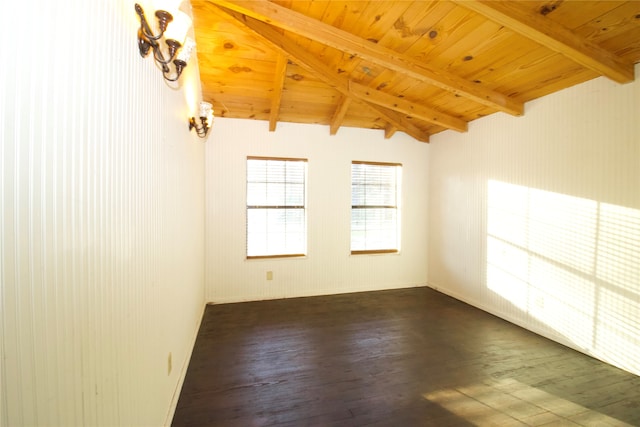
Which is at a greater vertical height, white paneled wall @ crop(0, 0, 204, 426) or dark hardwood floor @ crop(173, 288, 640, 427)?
white paneled wall @ crop(0, 0, 204, 426)

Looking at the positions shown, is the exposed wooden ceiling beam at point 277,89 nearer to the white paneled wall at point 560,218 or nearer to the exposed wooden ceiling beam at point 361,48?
the exposed wooden ceiling beam at point 361,48

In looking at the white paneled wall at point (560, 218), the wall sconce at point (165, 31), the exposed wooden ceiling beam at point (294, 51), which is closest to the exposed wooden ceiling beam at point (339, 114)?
the exposed wooden ceiling beam at point (294, 51)

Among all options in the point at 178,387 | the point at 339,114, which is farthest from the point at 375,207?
the point at 178,387

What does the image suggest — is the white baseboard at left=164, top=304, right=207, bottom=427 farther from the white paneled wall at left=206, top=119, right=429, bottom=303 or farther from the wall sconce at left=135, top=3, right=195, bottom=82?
the wall sconce at left=135, top=3, right=195, bottom=82

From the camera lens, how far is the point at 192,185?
2.50 meters

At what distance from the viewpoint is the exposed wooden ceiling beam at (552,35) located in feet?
5.60

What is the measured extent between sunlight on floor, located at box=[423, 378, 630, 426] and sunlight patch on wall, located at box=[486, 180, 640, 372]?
3.26 feet

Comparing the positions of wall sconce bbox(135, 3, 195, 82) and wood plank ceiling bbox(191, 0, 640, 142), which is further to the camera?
wood plank ceiling bbox(191, 0, 640, 142)

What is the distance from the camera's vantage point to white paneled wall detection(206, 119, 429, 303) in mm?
3672

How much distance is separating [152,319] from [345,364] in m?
1.62

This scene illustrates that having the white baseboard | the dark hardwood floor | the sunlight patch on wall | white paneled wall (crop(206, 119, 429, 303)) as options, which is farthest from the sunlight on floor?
white paneled wall (crop(206, 119, 429, 303))

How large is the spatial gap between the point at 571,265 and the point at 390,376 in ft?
7.00

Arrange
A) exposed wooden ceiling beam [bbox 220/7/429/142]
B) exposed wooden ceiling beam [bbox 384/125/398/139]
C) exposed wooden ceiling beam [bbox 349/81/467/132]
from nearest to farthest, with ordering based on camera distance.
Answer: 1. exposed wooden ceiling beam [bbox 220/7/429/142]
2. exposed wooden ceiling beam [bbox 349/81/467/132]
3. exposed wooden ceiling beam [bbox 384/125/398/139]

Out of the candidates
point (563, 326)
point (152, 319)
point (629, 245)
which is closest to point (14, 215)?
point (152, 319)
